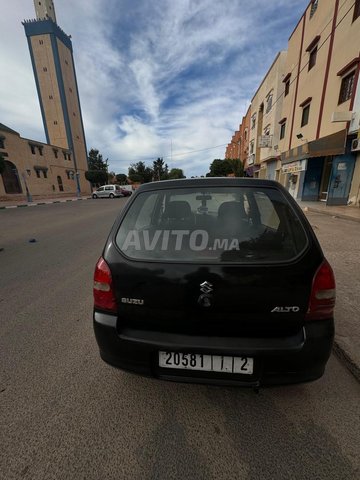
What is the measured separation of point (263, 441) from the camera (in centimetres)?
148

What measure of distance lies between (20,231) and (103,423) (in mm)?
8639

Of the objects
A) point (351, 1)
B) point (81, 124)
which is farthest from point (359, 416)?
point (81, 124)

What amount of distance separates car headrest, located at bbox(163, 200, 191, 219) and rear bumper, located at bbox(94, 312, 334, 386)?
3.07 ft

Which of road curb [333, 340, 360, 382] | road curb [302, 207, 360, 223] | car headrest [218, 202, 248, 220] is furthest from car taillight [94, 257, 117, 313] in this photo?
road curb [302, 207, 360, 223]

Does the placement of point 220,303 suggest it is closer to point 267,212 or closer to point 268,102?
point 267,212

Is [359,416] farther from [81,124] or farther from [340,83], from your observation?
[81,124]

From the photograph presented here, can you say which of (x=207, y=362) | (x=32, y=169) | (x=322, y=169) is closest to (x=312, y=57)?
(x=322, y=169)

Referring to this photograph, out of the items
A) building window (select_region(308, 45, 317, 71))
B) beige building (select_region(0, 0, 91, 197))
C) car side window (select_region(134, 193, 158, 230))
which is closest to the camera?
car side window (select_region(134, 193, 158, 230))

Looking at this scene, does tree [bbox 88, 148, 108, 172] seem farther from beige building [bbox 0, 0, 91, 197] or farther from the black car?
the black car

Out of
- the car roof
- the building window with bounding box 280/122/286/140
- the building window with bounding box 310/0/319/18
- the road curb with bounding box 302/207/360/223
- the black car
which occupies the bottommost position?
the road curb with bounding box 302/207/360/223

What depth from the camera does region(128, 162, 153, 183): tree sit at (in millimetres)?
72125

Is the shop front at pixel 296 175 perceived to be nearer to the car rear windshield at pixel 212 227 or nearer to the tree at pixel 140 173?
the car rear windshield at pixel 212 227

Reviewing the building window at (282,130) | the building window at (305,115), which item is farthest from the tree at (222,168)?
the building window at (305,115)

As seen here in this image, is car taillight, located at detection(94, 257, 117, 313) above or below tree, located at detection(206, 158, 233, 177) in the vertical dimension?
below
